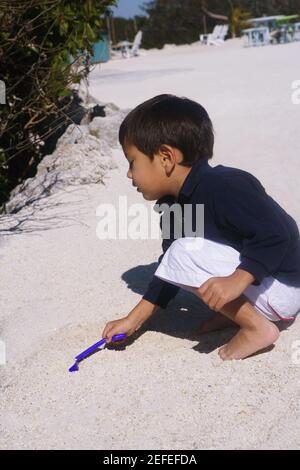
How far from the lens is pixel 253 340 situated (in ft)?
8.25

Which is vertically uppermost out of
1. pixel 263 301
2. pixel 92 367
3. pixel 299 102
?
pixel 263 301

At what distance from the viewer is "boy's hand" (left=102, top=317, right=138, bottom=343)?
2.70m

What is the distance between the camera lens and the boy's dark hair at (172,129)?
2557mm

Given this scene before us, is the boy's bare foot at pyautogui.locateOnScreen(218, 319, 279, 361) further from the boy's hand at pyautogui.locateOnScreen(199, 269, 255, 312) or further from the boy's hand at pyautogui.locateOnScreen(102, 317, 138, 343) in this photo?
the boy's hand at pyautogui.locateOnScreen(102, 317, 138, 343)

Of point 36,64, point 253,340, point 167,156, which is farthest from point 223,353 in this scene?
point 36,64

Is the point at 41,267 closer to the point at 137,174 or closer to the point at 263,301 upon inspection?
the point at 137,174

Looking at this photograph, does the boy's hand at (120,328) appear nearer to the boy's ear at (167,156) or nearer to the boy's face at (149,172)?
the boy's face at (149,172)

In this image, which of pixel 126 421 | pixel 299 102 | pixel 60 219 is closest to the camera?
pixel 126 421

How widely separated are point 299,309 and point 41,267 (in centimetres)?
148

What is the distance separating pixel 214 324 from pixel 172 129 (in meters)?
0.79

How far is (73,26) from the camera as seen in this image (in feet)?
19.0

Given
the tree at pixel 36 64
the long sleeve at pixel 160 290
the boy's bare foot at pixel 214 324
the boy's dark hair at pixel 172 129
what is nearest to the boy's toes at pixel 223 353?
the boy's bare foot at pixel 214 324

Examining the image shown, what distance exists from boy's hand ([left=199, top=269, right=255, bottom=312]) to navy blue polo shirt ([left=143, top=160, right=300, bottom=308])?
0.10 feet
